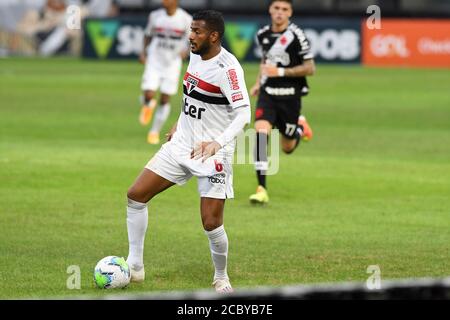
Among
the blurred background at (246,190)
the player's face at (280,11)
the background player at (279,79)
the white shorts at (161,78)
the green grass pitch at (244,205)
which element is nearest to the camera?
the green grass pitch at (244,205)

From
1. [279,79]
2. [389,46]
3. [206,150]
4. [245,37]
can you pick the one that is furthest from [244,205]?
[245,37]

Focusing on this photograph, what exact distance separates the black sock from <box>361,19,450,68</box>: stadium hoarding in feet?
97.1

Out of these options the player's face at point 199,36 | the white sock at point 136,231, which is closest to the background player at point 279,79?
the white sock at point 136,231

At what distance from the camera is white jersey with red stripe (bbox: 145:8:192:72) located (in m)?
22.3

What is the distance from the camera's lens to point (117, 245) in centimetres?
1154

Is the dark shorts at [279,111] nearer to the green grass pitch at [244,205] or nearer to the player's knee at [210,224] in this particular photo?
the green grass pitch at [244,205]

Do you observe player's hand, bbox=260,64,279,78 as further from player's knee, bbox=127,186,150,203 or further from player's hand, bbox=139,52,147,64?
player's hand, bbox=139,52,147,64

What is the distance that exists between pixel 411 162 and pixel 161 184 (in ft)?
33.1

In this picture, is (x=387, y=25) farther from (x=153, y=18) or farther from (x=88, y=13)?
(x=153, y=18)

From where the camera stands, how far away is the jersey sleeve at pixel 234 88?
938 cm

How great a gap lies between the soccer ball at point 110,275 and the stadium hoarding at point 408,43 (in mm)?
35527

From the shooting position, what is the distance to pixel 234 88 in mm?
9391

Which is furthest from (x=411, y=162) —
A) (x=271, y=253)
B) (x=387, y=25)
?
(x=387, y=25)

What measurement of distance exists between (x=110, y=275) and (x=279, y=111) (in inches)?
253
